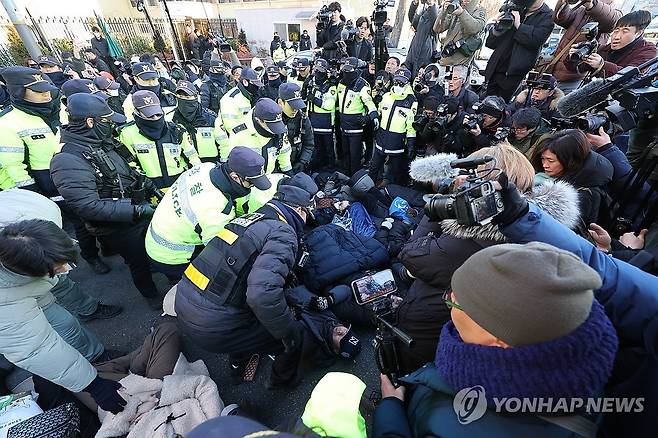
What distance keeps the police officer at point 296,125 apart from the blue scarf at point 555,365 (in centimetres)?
371

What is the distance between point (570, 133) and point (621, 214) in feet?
2.59

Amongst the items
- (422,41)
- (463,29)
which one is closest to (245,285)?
(463,29)

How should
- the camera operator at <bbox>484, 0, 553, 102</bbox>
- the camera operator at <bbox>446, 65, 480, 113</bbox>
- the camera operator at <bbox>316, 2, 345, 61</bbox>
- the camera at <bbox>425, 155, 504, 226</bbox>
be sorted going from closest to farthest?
the camera at <bbox>425, 155, 504, 226</bbox> < the camera operator at <bbox>484, 0, 553, 102</bbox> < the camera operator at <bbox>446, 65, 480, 113</bbox> < the camera operator at <bbox>316, 2, 345, 61</bbox>

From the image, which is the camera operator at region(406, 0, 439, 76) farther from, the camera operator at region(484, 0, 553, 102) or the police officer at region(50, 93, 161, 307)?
the police officer at region(50, 93, 161, 307)

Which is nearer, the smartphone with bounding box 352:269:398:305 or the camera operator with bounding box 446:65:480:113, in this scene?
the smartphone with bounding box 352:269:398:305

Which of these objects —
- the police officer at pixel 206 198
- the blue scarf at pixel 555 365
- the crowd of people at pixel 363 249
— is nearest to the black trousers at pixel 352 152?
the crowd of people at pixel 363 249

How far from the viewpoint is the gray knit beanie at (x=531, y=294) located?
0.76 m

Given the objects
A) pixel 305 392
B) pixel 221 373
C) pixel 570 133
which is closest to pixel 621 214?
pixel 570 133

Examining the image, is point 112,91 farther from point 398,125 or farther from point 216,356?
point 216,356

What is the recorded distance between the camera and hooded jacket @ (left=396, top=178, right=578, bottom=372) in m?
1.52

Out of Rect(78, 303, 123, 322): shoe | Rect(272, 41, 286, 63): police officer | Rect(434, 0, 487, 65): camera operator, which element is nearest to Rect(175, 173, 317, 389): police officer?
Rect(78, 303, 123, 322): shoe

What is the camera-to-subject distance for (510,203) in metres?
1.30

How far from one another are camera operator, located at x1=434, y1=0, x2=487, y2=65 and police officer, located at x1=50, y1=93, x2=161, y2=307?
517 cm

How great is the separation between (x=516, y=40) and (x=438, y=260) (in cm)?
412
